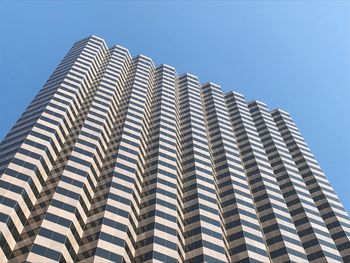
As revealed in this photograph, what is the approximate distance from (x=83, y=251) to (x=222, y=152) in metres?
55.4

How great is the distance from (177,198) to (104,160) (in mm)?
17104

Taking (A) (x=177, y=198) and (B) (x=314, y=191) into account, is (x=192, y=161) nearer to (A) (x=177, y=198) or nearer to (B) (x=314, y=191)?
(A) (x=177, y=198)

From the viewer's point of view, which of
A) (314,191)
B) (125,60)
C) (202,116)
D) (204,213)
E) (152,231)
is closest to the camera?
(152,231)

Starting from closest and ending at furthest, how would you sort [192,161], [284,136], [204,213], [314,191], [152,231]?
1. [152,231]
2. [204,213]
3. [192,161]
4. [314,191]
5. [284,136]

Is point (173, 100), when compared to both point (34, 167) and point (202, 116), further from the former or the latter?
point (34, 167)

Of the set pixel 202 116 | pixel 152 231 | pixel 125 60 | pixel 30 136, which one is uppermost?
pixel 125 60

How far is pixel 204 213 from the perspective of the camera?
97.6 m

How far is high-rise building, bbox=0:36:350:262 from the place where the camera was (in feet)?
269

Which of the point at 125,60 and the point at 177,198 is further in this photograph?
the point at 125,60

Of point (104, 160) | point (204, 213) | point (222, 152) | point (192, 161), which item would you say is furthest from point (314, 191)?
point (104, 160)

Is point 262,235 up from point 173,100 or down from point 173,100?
down

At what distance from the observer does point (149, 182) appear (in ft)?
337

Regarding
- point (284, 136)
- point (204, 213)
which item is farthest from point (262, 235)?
point (284, 136)

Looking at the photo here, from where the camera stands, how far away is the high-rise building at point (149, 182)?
269ft
